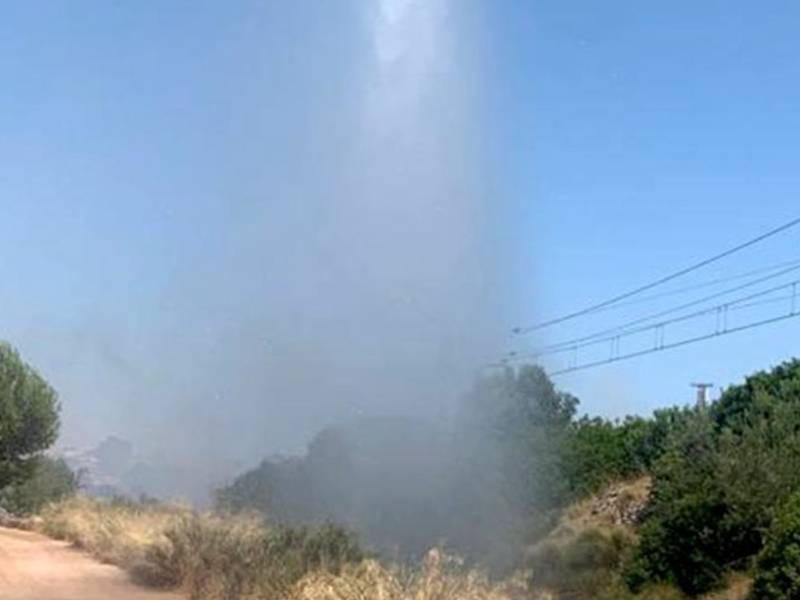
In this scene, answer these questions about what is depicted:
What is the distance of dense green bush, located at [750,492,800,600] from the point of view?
20.0 meters

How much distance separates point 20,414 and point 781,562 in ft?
118

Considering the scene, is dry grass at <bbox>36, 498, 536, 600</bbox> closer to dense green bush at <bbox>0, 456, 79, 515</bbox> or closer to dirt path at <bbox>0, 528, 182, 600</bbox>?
dirt path at <bbox>0, 528, 182, 600</bbox>

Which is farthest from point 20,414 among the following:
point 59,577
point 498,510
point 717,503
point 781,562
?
point 781,562

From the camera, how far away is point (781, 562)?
2048cm

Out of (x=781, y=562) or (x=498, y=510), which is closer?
(x=781, y=562)

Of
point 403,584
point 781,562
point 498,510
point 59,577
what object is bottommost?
point 403,584

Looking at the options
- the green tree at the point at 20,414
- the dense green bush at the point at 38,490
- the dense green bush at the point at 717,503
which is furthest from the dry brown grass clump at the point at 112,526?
Answer: the dense green bush at the point at 38,490

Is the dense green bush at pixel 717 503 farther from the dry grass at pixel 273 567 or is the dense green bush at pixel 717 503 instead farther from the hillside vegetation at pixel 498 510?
the dry grass at pixel 273 567

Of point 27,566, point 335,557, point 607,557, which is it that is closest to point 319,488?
point 607,557

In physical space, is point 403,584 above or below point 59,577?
below

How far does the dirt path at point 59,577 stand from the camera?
68.1ft

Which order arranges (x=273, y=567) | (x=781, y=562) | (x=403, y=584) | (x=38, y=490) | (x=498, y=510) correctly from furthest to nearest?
1. (x=38, y=490)
2. (x=498, y=510)
3. (x=781, y=562)
4. (x=273, y=567)
5. (x=403, y=584)

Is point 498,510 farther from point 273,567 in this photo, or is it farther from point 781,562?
point 273,567

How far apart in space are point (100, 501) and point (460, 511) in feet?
42.5
